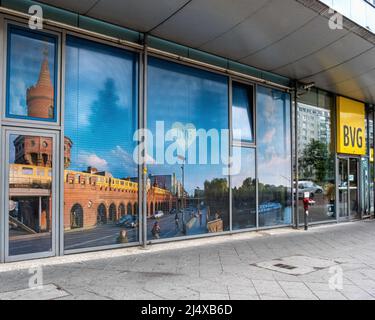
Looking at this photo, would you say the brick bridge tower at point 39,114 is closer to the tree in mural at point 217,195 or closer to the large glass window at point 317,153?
the tree in mural at point 217,195

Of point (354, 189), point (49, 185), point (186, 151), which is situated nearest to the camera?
point (49, 185)

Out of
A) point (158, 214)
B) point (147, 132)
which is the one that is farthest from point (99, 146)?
point (158, 214)

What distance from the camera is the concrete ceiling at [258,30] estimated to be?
23.6ft

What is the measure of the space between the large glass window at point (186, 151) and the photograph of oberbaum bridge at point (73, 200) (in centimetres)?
4

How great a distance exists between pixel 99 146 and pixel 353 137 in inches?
416

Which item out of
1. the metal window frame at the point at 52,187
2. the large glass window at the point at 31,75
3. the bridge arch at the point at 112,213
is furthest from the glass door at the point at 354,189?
the large glass window at the point at 31,75

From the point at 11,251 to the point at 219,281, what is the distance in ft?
11.9

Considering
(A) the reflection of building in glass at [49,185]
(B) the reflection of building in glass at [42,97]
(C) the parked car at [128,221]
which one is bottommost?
(C) the parked car at [128,221]

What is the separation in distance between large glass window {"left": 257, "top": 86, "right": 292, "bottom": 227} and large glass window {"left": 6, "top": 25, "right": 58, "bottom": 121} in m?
6.08

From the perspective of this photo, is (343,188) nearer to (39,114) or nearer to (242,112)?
(242,112)

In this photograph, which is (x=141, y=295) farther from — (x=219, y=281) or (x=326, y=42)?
(x=326, y=42)

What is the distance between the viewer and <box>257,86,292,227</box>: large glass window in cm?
1112

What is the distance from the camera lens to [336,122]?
44.8 feet

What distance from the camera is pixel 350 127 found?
565 inches
